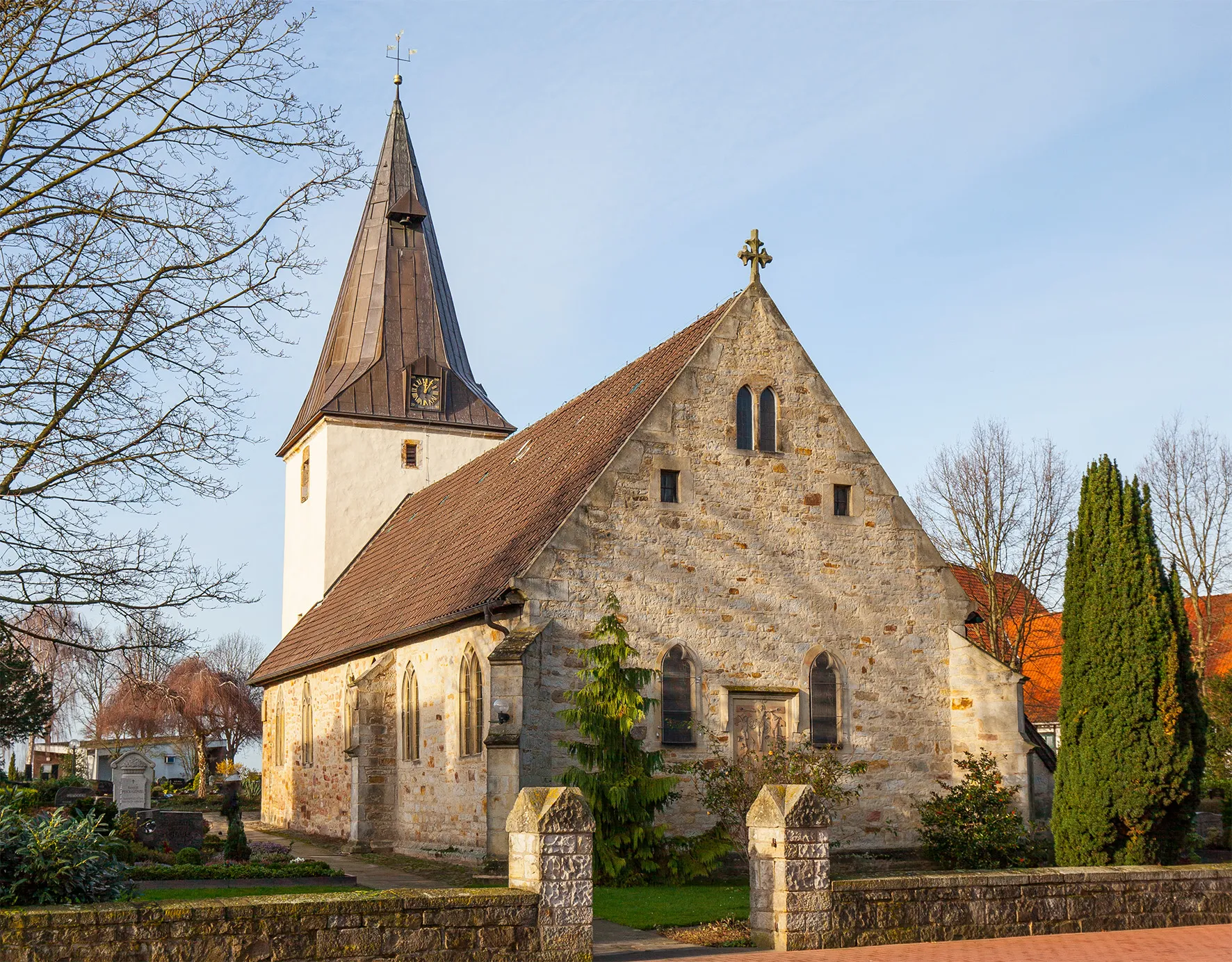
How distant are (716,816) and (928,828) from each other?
3486 millimetres

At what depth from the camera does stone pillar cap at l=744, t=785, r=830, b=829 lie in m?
11.6

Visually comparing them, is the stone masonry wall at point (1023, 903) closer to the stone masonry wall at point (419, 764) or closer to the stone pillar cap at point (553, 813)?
the stone pillar cap at point (553, 813)

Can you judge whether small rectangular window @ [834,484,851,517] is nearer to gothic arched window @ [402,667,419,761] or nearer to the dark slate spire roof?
gothic arched window @ [402,667,419,761]

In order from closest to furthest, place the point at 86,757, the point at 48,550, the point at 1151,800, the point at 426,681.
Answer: the point at 48,550 < the point at 1151,800 < the point at 426,681 < the point at 86,757

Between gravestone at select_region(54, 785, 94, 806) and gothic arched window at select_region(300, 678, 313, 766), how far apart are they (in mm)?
4216

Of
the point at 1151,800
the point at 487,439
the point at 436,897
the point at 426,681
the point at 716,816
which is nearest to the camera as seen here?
the point at 436,897

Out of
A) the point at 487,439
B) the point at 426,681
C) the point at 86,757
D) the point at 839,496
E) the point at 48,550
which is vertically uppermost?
the point at 487,439

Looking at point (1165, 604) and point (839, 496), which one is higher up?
point (839, 496)

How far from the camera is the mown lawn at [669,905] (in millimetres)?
13016

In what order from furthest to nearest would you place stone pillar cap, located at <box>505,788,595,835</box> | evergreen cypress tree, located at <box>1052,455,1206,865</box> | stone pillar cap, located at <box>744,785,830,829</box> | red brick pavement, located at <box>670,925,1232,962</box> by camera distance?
evergreen cypress tree, located at <box>1052,455,1206,865</box>, stone pillar cap, located at <box>744,785,830,829</box>, red brick pavement, located at <box>670,925,1232,962</box>, stone pillar cap, located at <box>505,788,595,835</box>

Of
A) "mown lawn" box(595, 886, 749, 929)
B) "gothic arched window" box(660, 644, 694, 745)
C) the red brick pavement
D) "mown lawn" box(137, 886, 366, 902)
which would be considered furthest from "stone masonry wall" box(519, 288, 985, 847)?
the red brick pavement

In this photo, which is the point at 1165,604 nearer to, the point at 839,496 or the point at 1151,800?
the point at 1151,800

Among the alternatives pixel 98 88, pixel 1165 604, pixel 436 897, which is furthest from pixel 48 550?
pixel 1165 604

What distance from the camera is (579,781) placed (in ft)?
53.5
